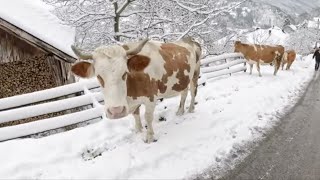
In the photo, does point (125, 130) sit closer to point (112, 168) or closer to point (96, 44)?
point (112, 168)

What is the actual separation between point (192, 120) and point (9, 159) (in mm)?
3926

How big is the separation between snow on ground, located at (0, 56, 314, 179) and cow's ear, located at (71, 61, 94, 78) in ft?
4.72

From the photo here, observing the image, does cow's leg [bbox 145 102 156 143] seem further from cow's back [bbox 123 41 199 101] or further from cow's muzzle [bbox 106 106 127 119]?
cow's muzzle [bbox 106 106 127 119]

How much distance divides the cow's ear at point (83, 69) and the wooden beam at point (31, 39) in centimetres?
439

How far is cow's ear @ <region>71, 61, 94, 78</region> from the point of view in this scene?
5.82 metres

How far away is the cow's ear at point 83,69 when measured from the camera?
5.82m

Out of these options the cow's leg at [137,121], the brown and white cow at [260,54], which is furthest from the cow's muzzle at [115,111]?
the brown and white cow at [260,54]

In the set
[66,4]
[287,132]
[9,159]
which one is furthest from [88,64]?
[66,4]

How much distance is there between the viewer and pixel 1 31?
10.5 m

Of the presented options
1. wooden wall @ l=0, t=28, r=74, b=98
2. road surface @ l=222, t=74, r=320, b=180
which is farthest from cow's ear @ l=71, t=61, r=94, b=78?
wooden wall @ l=0, t=28, r=74, b=98

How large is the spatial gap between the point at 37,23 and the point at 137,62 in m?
6.50

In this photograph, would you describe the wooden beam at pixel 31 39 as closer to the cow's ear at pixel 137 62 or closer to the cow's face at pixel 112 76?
the cow's face at pixel 112 76

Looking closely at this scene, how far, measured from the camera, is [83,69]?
5.89 m

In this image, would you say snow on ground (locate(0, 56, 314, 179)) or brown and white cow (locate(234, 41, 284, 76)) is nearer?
snow on ground (locate(0, 56, 314, 179))
